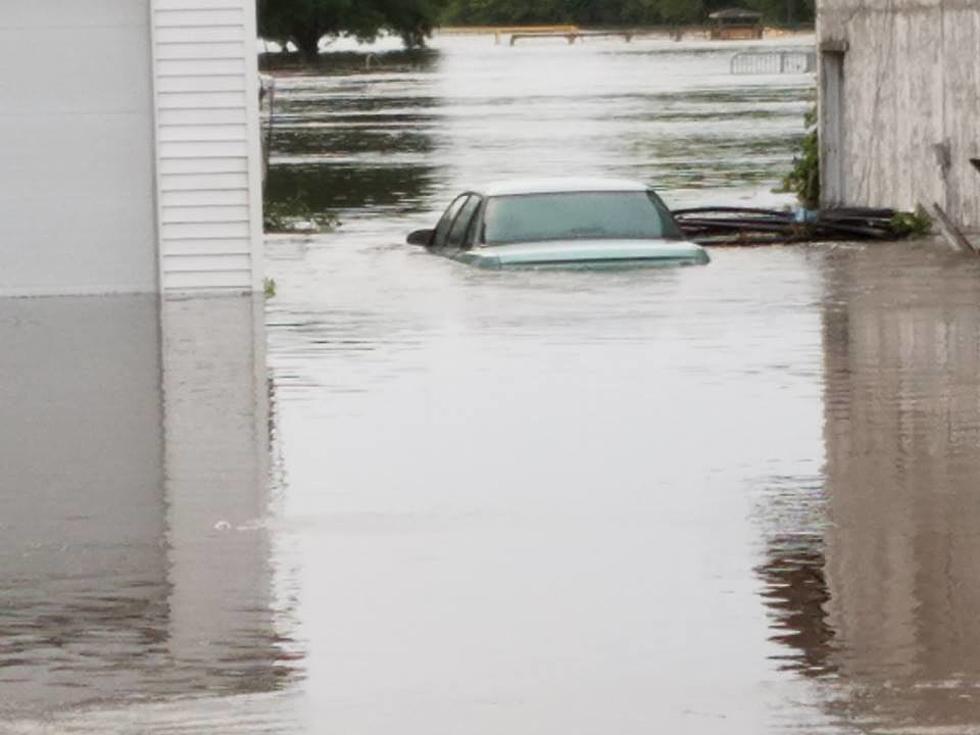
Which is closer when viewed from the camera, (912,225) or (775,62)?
(912,225)

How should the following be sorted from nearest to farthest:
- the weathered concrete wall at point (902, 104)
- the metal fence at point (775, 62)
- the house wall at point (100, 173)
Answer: the house wall at point (100, 173), the weathered concrete wall at point (902, 104), the metal fence at point (775, 62)

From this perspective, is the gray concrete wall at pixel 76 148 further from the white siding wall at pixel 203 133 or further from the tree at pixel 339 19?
the tree at pixel 339 19

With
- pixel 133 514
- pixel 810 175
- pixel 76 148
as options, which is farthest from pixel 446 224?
pixel 133 514

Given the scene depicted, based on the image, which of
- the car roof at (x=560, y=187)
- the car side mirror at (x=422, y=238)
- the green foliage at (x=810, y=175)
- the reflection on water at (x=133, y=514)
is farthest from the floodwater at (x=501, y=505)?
the green foliage at (x=810, y=175)

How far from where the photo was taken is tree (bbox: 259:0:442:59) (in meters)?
129

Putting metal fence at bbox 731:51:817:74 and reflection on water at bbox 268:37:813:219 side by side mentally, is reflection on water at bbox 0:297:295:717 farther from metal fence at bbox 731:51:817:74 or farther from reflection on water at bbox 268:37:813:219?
metal fence at bbox 731:51:817:74

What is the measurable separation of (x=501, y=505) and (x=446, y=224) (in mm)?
14854

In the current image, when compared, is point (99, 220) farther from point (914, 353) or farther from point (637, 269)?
point (914, 353)

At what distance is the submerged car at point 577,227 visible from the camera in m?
23.6

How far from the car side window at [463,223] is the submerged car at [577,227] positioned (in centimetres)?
51

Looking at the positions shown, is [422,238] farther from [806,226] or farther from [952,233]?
[952,233]

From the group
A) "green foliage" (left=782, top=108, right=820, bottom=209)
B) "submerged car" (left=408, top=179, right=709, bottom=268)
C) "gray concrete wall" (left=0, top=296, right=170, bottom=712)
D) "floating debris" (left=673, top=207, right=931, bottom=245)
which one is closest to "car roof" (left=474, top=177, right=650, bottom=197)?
"submerged car" (left=408, top=179, right=709, bottom=268)

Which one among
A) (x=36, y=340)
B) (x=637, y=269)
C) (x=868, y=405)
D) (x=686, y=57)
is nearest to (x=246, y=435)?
(x=868, y=405)

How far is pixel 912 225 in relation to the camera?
2780 centimetres
